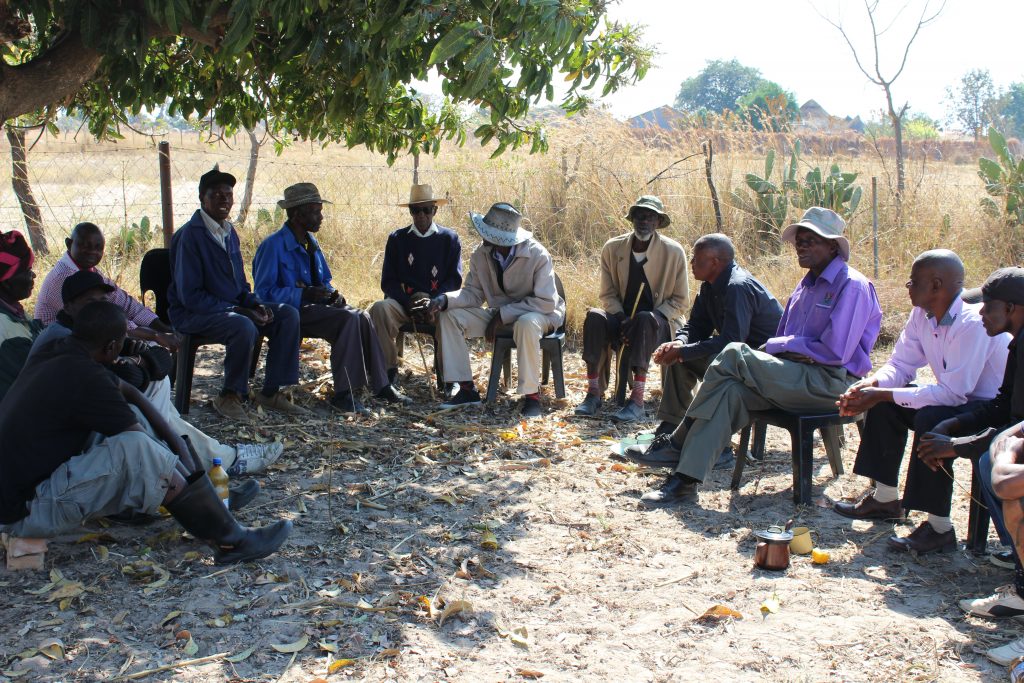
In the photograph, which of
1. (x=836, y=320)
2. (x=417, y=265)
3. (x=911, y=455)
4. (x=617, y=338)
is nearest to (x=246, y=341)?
(x=417, y=265)

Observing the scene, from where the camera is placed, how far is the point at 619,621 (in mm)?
3672

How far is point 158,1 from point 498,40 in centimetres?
151

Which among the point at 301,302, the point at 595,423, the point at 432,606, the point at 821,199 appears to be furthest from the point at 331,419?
the point at 821,199

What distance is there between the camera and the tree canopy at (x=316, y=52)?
13.5 feet

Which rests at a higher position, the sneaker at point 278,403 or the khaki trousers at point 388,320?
the khaki trousers at point 388,320

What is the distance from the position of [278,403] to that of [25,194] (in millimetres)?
4527

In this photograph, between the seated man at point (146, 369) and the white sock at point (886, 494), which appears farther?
the white sock at point (886, 494)

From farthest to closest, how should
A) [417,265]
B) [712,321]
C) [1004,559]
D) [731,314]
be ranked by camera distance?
1. [417,265]
2. [712,321]
3. [731,314]
4. [1004,559]

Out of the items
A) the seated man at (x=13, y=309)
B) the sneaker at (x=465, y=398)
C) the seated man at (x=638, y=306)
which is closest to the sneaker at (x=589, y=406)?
the seated man at (x=638, y=306)

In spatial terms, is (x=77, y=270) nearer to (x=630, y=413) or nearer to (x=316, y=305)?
(x=316, y=305)

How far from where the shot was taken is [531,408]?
6.55m

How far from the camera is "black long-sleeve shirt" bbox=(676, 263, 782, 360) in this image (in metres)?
5.40

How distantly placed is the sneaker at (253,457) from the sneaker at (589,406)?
215 cm

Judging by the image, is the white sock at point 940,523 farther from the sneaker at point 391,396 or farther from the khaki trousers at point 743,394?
the sneaker at point 391,396
